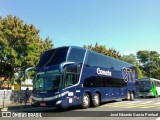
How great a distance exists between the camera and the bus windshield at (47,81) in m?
15.4

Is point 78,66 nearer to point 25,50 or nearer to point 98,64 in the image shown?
point 98,64

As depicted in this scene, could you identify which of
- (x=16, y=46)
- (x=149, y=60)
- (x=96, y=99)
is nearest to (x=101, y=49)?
(x=16, y=46)

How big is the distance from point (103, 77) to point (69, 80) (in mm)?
5206

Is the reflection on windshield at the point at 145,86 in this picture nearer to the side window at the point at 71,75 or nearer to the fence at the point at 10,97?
the fence at the point at 10,97

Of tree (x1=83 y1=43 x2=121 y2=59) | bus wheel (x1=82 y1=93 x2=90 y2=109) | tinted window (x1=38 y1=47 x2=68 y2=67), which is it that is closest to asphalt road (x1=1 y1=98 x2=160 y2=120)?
bus wheel (x1=82 y1=93 x2=90 y2=109)

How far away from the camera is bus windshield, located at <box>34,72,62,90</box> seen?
50.5ft

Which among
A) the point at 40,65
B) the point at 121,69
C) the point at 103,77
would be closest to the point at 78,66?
the point at 40,65

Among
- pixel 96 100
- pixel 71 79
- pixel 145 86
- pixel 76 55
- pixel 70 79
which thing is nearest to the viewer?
pixel 70 79

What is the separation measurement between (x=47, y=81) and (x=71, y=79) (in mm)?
1510

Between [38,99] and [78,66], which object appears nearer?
[38,99]

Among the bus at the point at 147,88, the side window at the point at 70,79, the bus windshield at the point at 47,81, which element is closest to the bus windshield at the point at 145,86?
the bus at the point at 147,88

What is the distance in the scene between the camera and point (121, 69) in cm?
2495

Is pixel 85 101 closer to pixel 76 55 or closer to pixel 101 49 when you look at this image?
pixel 76 55

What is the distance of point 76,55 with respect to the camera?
56.1 feet
